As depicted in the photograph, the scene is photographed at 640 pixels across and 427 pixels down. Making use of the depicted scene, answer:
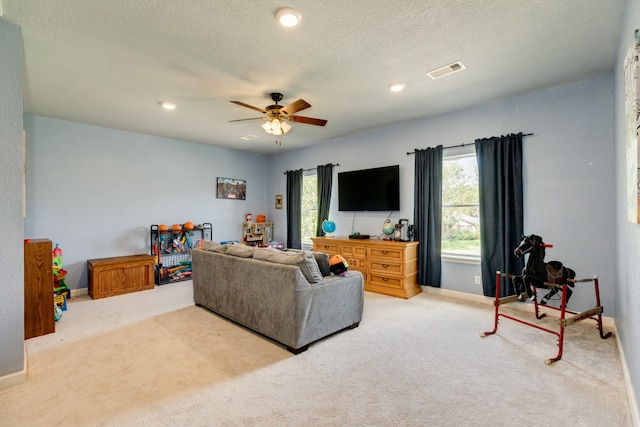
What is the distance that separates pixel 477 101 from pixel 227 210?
518cm

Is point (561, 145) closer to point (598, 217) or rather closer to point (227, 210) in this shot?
point (598, 217)

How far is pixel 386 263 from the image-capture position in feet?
15.1

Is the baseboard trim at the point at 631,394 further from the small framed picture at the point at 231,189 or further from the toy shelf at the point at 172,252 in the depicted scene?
the small framed picture at the point at 231,189

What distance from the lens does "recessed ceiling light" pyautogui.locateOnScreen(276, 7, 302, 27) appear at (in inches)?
84.1

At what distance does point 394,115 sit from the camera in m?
→ 4.55

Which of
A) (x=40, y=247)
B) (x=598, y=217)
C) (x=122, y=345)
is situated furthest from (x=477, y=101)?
(x=40, y=247)

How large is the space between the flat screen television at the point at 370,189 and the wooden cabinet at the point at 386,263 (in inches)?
28.5

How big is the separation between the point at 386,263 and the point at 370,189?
142 cm

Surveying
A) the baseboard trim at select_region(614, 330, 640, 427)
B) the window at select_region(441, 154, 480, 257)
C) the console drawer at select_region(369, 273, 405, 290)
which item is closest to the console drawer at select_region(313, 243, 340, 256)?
the console drawer at select_region(369, 273, 405, 290)

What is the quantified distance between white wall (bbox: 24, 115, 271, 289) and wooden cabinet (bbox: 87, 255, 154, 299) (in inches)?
17.4

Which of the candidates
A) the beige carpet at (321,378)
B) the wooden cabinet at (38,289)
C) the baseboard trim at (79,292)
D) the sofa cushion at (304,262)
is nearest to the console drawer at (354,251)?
the beige carpet at (321,378)

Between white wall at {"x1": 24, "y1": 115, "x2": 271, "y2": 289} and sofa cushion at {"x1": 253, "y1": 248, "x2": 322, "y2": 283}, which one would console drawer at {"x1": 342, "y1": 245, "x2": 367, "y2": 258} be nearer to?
sofa cushion at {"x1": 253, "y1": 248, "x2": 322, "y2": 283}

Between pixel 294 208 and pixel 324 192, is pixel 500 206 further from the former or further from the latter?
pixel 294 208

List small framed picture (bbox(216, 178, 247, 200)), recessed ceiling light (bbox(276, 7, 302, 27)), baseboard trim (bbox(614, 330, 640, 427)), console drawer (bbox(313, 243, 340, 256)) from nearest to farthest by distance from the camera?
1. baseboard trim (bbox(614, 330, 640, 427))
2. recessed ceiling light (bbox(276, 7, 302, 27))
3. console drawer (bbox(313, 243, 340, 256))
4. small framed picture (bbox(216, 178, 247, 200))
